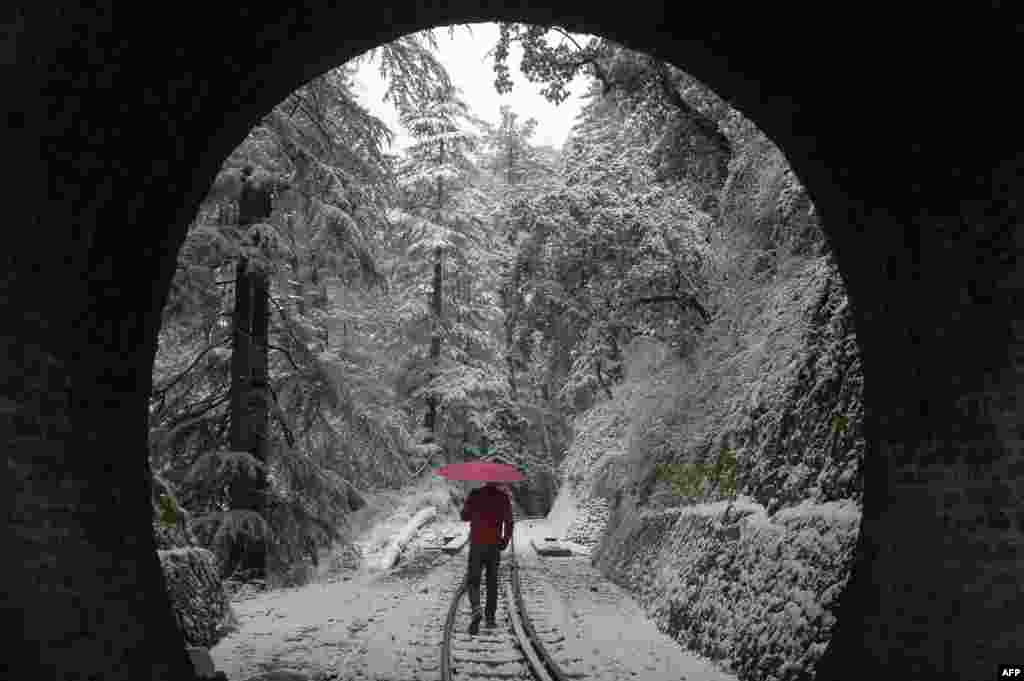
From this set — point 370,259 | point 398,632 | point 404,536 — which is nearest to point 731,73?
point 398,632

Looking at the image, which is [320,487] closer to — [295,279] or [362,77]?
[295,279]

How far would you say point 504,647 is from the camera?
8.10 m

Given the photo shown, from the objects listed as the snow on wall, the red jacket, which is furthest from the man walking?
the snow on wall

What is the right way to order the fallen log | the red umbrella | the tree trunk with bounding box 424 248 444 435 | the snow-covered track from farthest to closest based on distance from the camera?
the tree trunk with bounding box 424 248 444 435 < the fallen log < the red umbrella < the snow-covered track

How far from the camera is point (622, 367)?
19000 mm

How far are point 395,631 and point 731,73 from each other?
6616mm

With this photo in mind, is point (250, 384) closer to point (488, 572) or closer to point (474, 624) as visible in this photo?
point (488, 572)

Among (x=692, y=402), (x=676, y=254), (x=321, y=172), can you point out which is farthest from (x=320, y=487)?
(x=676, y=254)

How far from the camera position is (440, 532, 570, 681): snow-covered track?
6.89m

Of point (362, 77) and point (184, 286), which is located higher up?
point (362, 77)

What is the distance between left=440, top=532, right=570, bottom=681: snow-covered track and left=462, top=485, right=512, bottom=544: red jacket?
0.97m

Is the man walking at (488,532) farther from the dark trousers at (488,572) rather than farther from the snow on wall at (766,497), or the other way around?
the snow on wall at (766,497)

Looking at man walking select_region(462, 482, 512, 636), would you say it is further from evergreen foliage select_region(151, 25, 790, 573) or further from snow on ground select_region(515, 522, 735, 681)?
evergreen foliage select_region(151, 25, 790, 573)

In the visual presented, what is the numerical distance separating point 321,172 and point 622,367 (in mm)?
9325
